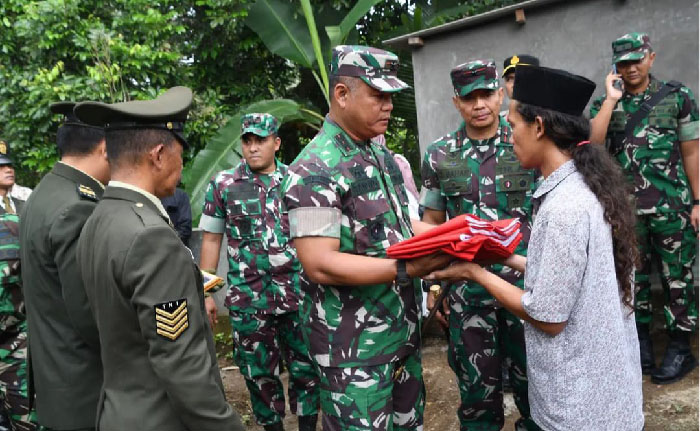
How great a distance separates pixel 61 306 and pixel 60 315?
38 millimetres

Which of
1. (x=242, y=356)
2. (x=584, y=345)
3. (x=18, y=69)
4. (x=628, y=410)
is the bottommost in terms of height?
(x=242, y=356)

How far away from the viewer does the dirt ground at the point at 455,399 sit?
3930 millimetres

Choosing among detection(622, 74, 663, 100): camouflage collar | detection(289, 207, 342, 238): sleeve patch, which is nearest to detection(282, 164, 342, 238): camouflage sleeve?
detection(289, 207, 342, 238): sleeve patch

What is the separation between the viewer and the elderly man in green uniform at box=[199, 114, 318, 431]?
411 cm

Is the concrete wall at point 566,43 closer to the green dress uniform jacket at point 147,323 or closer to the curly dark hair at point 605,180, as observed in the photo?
the curly dark hair at point 605,180

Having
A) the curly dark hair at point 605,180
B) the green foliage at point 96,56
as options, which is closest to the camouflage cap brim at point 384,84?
the curly dark hair at point 605,180

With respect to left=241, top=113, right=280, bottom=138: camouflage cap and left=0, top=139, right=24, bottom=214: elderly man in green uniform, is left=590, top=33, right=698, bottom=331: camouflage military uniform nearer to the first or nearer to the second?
left=241, top=113, right=280, bottom=138: camouflage cap

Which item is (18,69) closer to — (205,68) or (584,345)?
(205,68)

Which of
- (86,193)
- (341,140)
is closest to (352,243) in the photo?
(341,140)

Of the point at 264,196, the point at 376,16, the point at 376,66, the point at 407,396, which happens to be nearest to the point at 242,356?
the point at 264,196

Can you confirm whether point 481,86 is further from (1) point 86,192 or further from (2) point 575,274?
(1) point 86,192

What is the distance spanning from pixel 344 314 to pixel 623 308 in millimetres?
1062

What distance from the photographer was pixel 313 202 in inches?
88.4

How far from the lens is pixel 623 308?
209 cm
